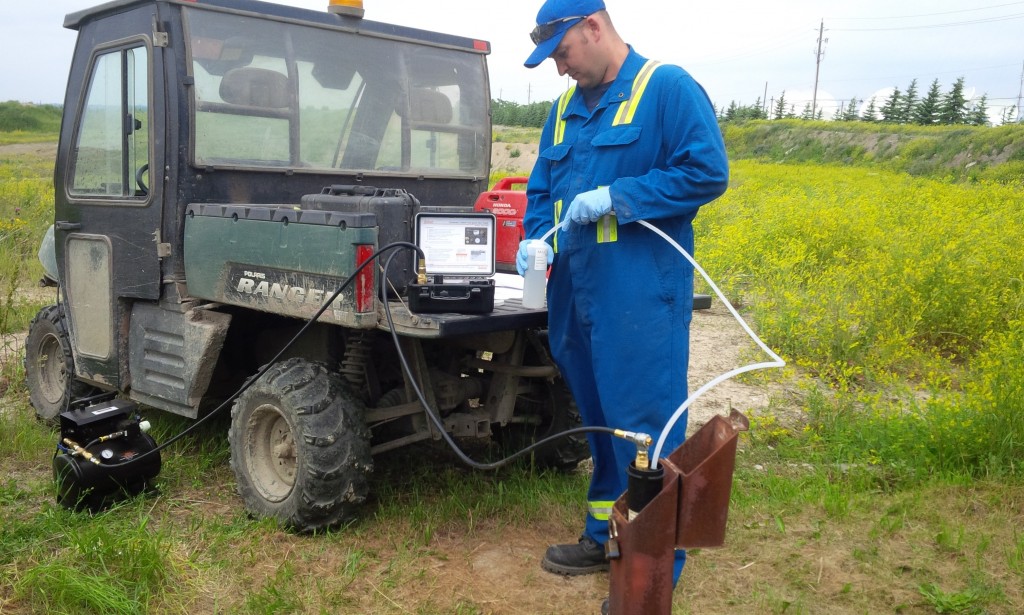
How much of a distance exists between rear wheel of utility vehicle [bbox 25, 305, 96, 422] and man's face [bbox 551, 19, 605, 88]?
128 inches

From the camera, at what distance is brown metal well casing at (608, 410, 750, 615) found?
1.99m

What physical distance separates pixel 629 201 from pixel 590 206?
0.14 meters

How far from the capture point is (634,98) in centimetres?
281

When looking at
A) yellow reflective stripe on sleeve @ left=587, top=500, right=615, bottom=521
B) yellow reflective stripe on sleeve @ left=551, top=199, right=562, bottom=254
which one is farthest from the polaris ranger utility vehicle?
yellow reflective stripe on sleeve @ left=587, top=500, right=615, bottom=521

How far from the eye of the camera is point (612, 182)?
112 inches

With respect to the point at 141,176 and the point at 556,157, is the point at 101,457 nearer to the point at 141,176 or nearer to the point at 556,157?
the point at 141,176

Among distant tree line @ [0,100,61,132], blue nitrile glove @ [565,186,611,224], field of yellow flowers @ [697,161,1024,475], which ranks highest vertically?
distant tree line @ [0,100,61,132]

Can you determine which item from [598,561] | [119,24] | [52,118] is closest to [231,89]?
[119,24]

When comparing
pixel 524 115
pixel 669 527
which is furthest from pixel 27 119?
pixel 669 527

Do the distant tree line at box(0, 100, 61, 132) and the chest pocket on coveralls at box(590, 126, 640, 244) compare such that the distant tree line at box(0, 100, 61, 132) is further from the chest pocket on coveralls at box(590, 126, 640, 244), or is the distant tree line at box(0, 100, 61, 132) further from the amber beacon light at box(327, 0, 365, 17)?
the chest pocket on coveralls at box(590, 126, 640, 244)

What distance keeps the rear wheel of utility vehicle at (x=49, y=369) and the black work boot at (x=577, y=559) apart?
2.94m

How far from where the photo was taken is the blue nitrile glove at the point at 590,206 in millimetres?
A: 2729

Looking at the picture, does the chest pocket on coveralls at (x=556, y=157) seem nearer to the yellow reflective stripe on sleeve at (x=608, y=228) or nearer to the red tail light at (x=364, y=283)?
the yellow reflective stripe on sleeve at (x=608, y=228)

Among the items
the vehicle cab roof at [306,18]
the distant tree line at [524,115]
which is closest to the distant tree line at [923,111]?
the distant tree line at [524,115]
